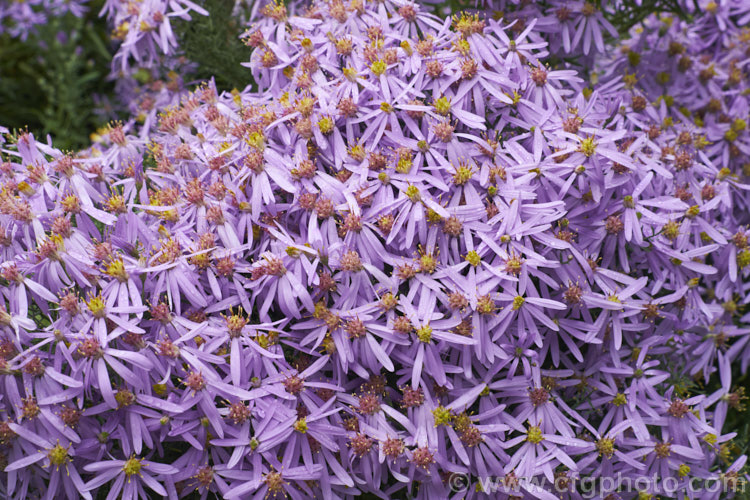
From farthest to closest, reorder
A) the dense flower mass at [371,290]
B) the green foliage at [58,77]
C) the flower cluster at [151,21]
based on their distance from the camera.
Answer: the green foliage at [58,77]
the flower cluster at [151,21]
the dense flower mass at [371,290]

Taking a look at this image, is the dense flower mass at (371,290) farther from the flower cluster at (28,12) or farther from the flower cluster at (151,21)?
the flower cluster at (28,12)

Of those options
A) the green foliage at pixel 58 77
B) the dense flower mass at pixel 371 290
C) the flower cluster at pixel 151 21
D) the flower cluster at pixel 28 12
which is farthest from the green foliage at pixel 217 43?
the flower cluster at pixel 28 12

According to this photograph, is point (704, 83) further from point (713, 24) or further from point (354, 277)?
point (354, 277)

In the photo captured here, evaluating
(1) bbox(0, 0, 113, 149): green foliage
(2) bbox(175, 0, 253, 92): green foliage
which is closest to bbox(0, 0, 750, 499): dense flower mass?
(2) bbox(175, 0, 253, 92): green foliage

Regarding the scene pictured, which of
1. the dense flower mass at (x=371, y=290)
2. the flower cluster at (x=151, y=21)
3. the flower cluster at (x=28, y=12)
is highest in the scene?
the flower cluster at (x=151, y=21)

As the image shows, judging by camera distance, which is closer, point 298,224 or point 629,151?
point 298,224

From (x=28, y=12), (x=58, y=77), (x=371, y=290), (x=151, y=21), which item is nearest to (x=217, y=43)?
(x=151, y=21)

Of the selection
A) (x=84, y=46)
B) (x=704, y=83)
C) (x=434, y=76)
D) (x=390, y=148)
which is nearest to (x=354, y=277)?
(x=390, y=148)
